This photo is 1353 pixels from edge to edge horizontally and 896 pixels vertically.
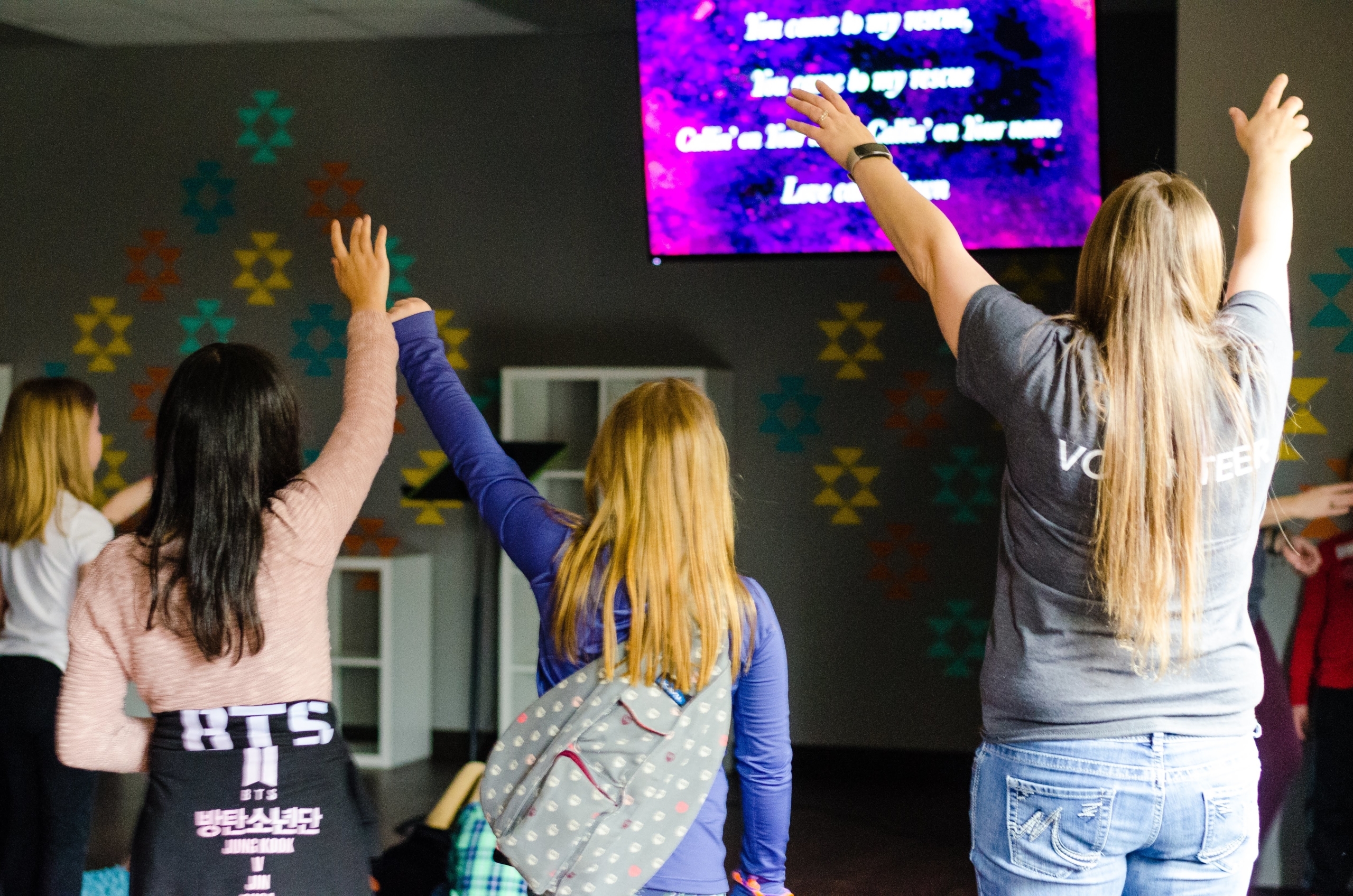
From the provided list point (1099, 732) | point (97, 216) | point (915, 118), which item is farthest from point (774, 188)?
point (97, 216)

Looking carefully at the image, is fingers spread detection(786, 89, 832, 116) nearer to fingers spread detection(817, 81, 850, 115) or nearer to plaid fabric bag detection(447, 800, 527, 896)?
fingers spread detection(817, 81, 850, 115)

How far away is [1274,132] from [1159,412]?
482mm

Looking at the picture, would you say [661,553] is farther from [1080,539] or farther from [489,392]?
[489,392]

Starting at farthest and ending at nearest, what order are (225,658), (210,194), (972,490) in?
(210,194), (972,490), (225,658)

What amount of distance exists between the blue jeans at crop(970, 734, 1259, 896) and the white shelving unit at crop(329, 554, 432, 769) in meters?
3.79

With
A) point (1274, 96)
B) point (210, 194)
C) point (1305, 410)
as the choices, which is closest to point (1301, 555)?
point (1305, 410)

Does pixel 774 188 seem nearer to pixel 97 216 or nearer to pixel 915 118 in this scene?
pixel 915 118

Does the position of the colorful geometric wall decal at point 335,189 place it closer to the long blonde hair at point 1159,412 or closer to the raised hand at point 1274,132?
the raised hand at point 1274,132

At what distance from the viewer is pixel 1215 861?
4.13ft

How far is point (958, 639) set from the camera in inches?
186

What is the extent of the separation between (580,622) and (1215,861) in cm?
74

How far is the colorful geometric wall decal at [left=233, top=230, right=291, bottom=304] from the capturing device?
17.1ft

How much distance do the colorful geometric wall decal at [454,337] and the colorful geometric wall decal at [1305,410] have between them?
126 inches

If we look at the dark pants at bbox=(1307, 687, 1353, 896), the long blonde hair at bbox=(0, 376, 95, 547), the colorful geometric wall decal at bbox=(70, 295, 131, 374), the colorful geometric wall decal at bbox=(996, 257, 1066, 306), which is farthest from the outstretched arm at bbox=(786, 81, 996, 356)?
the colorful geometric wall decal at bbox=(70, 295, 131, 374)
